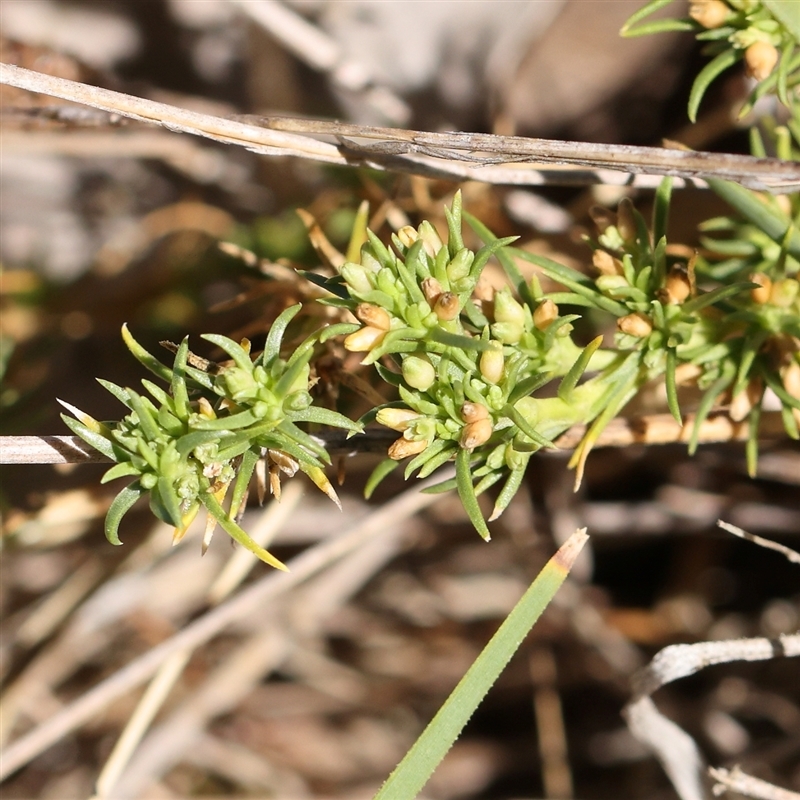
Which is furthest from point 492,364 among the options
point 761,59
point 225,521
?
point 761,59

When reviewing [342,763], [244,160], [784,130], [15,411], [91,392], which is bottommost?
[342,763]

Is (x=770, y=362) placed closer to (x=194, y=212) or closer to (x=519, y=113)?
(x=519, y=113)

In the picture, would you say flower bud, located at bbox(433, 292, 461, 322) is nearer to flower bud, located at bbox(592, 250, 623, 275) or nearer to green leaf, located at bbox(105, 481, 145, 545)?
flower bud, located at bbox(592, 250, 623, 275)

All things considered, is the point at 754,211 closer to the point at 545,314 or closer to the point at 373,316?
the point at 545,314

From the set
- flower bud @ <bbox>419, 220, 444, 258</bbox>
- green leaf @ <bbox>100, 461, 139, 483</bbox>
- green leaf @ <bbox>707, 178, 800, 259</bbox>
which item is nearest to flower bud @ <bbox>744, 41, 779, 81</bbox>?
green leaf @ <bbox>707, 178, 800, 259</bbox>

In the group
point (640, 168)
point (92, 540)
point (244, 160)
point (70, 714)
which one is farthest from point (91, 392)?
point (640, 168)
